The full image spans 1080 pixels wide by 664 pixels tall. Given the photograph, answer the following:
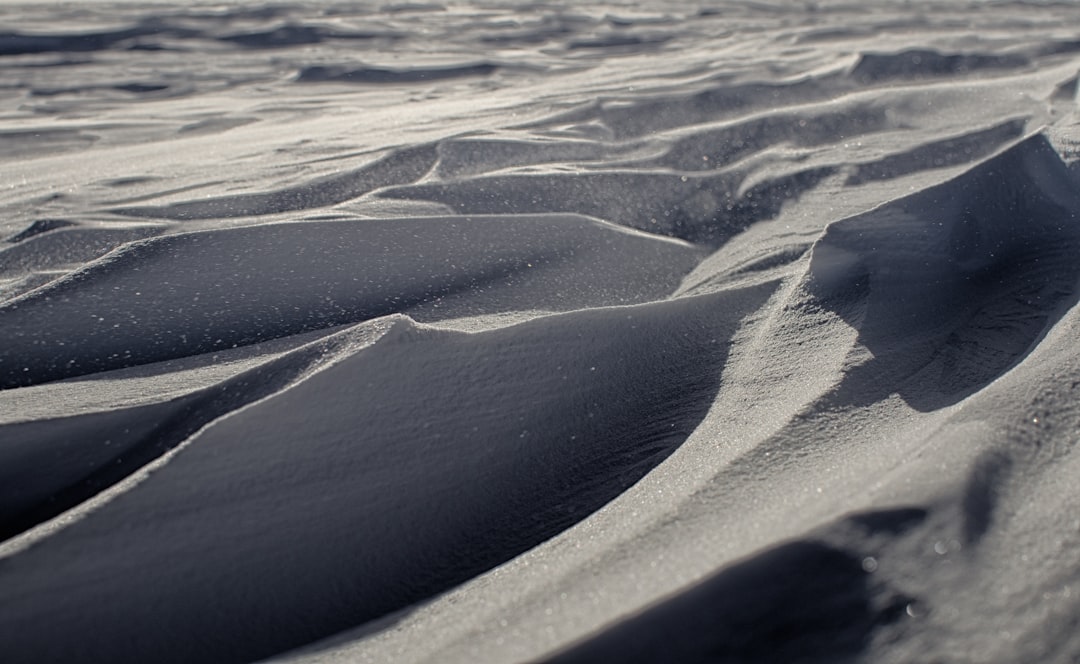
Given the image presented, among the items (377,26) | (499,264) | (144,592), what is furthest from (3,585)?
(377,26)

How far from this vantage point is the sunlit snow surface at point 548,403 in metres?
0.67

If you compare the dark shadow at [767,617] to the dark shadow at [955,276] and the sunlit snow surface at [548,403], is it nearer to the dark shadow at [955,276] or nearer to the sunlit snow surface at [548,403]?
the sunlit snow surface at [548,403]

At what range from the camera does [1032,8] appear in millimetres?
5480

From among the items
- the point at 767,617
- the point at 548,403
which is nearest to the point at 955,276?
the point at 548,403

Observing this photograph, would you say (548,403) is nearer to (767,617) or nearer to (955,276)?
(767,617)

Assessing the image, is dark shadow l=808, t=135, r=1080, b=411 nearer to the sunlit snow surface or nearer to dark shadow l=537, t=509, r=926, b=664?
the sunlit snow surface

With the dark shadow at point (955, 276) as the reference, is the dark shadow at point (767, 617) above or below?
below

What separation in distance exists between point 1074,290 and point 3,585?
4.59 feet

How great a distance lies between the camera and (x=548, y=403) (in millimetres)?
1048

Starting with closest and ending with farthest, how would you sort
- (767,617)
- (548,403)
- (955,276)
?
(767,617) → (548,403) → (955,276)

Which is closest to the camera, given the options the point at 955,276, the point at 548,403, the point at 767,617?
the point at 767,617

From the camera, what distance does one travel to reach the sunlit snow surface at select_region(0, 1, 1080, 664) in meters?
0.67

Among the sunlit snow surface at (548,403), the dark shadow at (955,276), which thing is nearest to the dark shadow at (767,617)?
the sunlit snow surface at (548,403)

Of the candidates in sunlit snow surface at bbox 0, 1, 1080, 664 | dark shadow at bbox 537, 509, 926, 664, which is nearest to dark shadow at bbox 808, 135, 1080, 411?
sunlit snow surface at bbox 0, 1, 1080, 664
